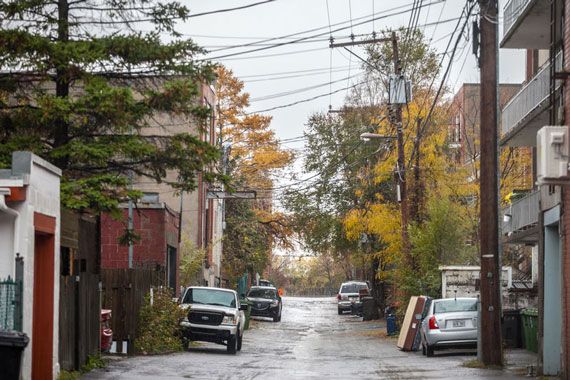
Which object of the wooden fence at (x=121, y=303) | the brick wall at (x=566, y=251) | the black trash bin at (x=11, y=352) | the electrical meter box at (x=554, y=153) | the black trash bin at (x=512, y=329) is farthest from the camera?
the black trash bin at (x=512, y=329)

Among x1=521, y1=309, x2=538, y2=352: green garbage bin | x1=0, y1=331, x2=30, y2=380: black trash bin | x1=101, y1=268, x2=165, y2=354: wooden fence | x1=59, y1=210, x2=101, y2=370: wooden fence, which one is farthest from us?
x1=521, y1=309, x2=538, y2=352: green garbage bin

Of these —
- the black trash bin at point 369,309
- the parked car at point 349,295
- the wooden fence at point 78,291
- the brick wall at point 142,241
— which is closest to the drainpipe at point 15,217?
the wooden fence at point 78,291

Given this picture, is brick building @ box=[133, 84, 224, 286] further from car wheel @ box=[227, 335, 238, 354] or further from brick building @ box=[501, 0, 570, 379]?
brick building @ box=[501, 0, 570, 379]

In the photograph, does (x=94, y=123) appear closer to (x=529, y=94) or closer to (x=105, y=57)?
(x=105, y=57)

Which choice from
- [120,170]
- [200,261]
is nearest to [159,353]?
[120,170]

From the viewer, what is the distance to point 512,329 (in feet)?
115

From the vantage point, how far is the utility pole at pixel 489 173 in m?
→ 24.2

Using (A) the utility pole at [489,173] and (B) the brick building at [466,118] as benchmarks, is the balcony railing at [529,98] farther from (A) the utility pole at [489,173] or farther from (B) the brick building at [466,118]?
(B) the brick building at [466,118]

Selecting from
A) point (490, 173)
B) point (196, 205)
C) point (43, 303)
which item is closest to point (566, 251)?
point (490, 173)

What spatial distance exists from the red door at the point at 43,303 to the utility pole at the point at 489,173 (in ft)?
31.5

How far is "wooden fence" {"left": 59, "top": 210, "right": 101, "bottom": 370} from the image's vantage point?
69.3ft

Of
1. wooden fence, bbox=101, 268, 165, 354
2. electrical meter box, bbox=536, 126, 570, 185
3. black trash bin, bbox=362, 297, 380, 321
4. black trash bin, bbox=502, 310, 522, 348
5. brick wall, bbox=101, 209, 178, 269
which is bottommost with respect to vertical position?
black trash bin, bbox=362, 297, 380, 321

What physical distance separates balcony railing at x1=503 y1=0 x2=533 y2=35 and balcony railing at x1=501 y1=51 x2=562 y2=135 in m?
1.43

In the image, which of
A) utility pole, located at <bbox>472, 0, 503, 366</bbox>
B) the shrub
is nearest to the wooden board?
the shrub
